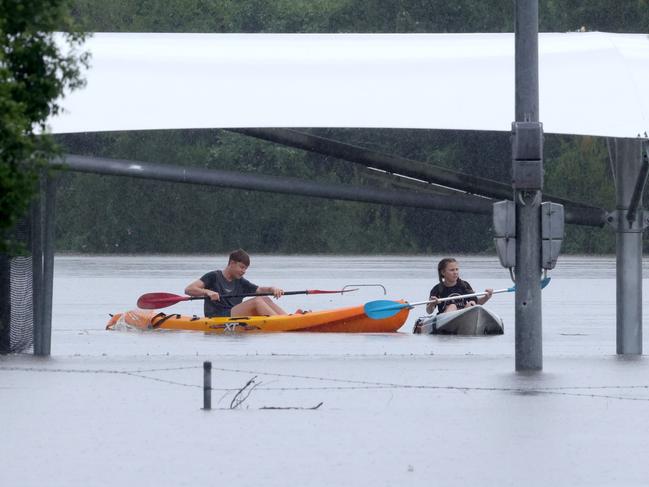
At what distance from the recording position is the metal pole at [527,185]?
1892cm

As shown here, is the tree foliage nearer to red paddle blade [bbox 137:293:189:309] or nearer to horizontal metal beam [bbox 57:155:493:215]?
red paddle blade [bbox 137:293:189:309]

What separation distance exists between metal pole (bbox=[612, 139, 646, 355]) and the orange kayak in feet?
19.6

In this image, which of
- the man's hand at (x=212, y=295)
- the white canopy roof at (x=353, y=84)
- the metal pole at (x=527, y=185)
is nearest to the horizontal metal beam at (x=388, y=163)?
the white canopy roof at (x=353, y=84)

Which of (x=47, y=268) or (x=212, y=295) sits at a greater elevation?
(x=47, y=268)

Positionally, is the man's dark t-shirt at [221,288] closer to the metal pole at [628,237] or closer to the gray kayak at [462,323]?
the gray kayak at [462,323]

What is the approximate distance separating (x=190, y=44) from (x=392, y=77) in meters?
3.00

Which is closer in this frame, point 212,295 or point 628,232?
point 628,232

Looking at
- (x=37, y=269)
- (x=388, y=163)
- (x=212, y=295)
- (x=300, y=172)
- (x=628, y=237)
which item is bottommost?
(x=212, y=295)

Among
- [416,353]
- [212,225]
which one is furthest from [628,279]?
[212,225]

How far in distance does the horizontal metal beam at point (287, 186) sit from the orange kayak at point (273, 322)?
4.99m

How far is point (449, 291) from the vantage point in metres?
27.6

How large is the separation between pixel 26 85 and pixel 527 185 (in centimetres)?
1019

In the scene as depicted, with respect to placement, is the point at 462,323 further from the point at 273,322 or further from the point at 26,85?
the point at 26,85

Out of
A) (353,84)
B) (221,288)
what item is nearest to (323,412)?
(353,84)
